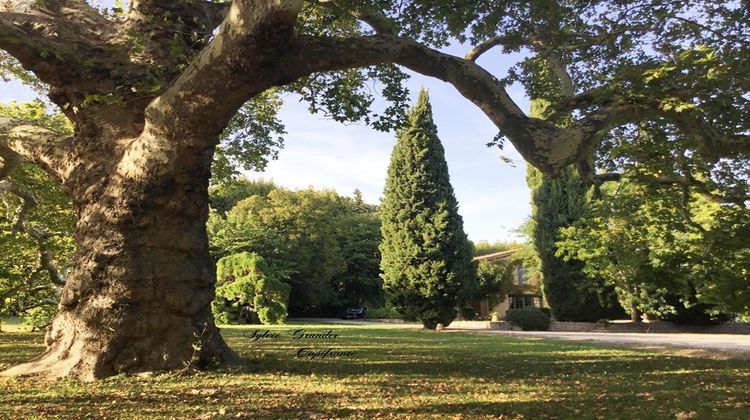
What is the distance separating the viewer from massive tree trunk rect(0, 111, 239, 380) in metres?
6.45

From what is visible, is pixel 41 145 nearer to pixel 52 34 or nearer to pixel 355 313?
pixel 52 34

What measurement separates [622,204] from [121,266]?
7.30 m

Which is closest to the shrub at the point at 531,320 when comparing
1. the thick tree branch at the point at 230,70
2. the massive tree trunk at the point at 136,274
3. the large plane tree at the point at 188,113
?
the large plane tree at the point at 188,113

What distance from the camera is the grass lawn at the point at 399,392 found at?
477 cm

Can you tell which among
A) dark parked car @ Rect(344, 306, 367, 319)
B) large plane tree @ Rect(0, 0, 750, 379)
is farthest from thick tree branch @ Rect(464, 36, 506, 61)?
dark parked car @ Rect(344, 306, 367, 319)

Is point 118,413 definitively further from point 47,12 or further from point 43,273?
point 43,273

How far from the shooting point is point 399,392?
229 inches

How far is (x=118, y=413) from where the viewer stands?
4.59m

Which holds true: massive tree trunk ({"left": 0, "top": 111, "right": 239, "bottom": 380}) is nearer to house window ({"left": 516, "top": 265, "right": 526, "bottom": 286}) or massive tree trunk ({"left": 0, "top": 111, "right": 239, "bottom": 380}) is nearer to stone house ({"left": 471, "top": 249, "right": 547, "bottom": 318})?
stone house ({"left": 471, "top": 249, "right": 547, "bottom": 318})

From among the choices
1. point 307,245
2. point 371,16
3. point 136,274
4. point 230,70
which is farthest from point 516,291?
point 230,70

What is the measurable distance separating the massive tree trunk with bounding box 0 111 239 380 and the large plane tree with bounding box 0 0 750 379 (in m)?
0.02

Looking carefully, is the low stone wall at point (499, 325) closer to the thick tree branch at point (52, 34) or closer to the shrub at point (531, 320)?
the shrub at point (531, 320)

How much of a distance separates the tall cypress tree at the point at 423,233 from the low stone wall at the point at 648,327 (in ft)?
17.3

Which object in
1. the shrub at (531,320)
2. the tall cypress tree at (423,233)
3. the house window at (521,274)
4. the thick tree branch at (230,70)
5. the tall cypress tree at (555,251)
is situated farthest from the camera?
the house window at (521,274)
